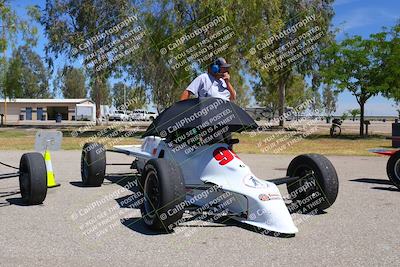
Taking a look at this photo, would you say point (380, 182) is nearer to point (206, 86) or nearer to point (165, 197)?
point (206, 86)

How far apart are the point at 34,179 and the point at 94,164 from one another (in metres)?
2.13

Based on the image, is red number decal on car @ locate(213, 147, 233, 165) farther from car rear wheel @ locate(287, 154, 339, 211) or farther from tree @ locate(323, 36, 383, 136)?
tree @ locate(323, 36, 383, 136)

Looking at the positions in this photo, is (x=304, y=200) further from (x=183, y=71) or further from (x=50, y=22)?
(x=50, y=22)

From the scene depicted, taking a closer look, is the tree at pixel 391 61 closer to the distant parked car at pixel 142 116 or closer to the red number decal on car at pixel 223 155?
the red number decal on car at pixel 223 155

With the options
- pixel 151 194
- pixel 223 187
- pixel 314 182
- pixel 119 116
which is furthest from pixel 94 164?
pixel 119 116

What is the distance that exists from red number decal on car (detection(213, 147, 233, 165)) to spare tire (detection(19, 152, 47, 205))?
2528 mm

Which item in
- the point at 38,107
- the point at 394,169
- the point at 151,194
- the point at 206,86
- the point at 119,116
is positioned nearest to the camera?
the point at 151,194

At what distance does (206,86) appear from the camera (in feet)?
23.5

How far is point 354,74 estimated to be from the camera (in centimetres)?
2867

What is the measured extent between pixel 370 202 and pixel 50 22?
34202 mm

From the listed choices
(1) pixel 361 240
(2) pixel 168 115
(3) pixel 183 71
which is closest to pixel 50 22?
(3) pixel 183 71

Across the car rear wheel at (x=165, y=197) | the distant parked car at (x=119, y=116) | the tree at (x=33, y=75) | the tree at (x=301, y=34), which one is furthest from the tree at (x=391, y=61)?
the tree at (x=33, y=75)

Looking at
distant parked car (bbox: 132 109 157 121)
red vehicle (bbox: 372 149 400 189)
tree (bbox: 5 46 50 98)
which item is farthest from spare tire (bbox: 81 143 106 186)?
tree (bbox: 5 46 50 98)

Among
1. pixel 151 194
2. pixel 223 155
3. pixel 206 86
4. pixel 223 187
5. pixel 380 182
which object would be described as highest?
pixel 206 86
